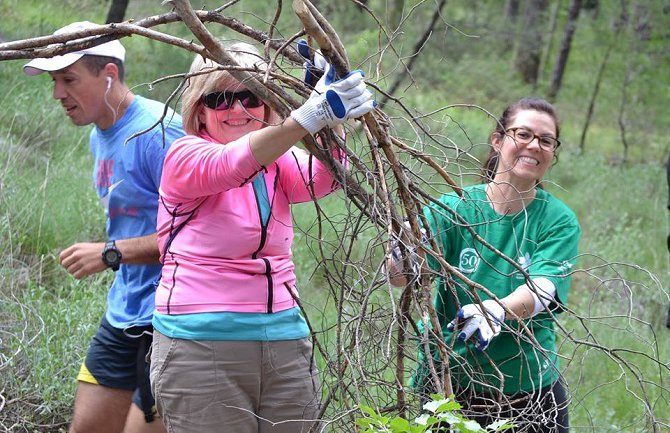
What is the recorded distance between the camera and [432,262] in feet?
9.04

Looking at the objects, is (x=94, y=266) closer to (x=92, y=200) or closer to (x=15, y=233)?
(x=15, y=233)

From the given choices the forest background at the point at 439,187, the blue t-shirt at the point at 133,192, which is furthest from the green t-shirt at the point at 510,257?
the blue t-shirt at the point at 133,192

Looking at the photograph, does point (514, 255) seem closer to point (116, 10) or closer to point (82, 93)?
point (82, 93)

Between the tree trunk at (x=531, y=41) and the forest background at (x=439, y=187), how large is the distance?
6 centimetres

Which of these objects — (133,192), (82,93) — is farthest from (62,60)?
(133,192)

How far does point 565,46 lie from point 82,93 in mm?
18672

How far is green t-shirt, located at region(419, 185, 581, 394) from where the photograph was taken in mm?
2965

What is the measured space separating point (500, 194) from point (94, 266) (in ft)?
4.63

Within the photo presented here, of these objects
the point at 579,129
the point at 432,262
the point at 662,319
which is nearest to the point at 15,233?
the point at 432,262

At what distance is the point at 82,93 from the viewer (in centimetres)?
348

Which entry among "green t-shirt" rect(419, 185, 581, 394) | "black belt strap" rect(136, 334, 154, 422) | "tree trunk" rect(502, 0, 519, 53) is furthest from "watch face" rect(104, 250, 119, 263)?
"tree trunk" rect(502, 0, 519, 53)

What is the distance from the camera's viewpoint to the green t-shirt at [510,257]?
2.96 meters

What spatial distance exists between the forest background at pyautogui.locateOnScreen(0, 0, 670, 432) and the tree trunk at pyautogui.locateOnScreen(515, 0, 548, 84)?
59 millimetres

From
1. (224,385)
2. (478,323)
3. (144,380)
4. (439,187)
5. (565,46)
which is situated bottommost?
(565,46)
